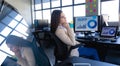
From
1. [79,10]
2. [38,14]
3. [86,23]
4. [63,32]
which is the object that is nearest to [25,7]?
[38,14]

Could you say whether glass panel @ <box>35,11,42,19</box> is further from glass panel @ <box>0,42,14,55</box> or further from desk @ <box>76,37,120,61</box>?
glass panel @ <box>0,42,14,55</box>

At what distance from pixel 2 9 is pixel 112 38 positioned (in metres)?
2.47

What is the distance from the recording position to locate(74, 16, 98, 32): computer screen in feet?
10.1

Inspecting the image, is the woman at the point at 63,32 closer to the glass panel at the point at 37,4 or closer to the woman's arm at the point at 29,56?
the woman's arm at the point at 29,56

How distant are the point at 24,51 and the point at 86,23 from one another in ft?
9.00

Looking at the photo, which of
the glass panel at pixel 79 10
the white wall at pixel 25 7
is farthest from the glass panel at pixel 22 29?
the white wall at pixel 25 7

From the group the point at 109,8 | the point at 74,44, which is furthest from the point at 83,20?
the point at 109,8

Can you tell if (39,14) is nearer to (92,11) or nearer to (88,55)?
(92,11)

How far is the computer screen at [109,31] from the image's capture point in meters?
2.76

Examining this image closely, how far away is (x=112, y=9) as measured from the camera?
4.35 metres

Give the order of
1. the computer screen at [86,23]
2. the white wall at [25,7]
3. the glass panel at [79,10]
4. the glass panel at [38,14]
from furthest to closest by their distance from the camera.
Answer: the glass panel at [38,14] < the white wall at [25,7] < the glass panel at [79,10] < the computer screen at [86,23]

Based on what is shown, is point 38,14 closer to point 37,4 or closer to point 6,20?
point 37,4

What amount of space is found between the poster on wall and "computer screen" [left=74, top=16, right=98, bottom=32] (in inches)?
38.2

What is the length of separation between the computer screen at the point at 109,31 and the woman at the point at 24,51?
7.79ft
